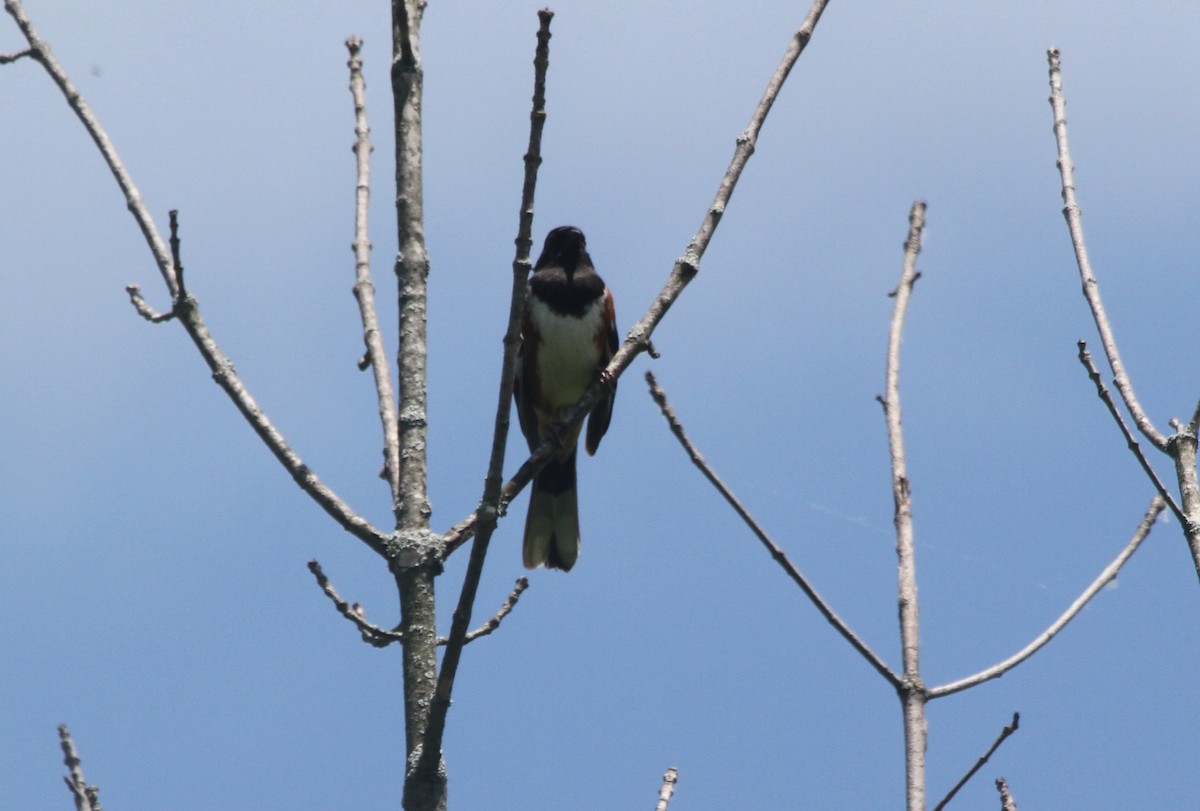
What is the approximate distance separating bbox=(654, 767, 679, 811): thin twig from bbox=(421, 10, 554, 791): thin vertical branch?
0.45 metres

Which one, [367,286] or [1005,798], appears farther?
[367,286]

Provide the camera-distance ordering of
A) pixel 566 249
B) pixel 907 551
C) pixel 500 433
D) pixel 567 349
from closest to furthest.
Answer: pixel 500 433
pixel 907 551
pixel 567 349
pixel 566 249

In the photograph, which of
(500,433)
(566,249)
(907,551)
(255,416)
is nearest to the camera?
(500,433)

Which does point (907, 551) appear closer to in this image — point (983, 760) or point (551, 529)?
point (983, 760)

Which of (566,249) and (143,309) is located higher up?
(566,249)

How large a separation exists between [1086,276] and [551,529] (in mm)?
2785

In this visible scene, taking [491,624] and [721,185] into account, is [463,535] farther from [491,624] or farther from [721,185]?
[721,185]

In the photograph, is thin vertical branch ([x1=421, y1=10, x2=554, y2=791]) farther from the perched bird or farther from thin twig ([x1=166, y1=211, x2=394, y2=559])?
the perched bird

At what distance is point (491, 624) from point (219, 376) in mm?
695

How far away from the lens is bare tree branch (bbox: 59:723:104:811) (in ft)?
6.97

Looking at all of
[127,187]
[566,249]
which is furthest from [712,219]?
[566,249]

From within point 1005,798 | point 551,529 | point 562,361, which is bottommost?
point 1005,798

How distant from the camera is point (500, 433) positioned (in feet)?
6.69

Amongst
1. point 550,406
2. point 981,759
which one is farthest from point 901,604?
point 550,406
